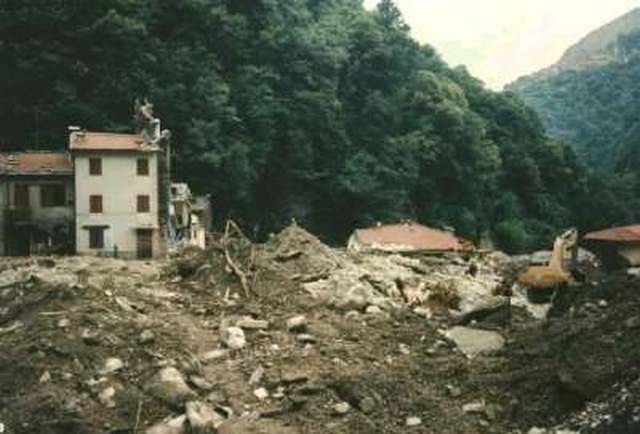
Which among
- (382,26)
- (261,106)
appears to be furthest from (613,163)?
(261,106)

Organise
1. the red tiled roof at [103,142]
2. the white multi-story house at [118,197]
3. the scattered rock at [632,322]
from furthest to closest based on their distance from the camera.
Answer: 1. the white multi-story house at [118,197]
2. the red tiled roof at [103,142]
3. the scattered rock at [632,322]

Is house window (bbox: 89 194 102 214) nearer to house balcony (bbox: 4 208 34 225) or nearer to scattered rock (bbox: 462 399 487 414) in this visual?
house balcony (bbox: 4 208 34 225)

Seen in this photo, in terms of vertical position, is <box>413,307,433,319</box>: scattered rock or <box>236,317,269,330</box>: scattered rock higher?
<box>236,317,269,330</box>: scattered rock

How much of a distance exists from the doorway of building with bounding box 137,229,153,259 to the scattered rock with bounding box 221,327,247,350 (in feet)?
74.5

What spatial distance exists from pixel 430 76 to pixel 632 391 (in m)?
72.4

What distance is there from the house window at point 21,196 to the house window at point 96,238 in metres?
3.37

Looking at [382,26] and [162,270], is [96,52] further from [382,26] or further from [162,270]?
[382,26]

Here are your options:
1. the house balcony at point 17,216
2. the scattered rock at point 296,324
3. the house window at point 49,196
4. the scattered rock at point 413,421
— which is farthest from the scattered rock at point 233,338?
the house window at point 49,196

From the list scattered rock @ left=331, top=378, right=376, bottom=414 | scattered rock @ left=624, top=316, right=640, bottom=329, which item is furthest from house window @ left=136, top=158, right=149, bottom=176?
scattered rock @ left=624, top=316, right=640, bottom=329

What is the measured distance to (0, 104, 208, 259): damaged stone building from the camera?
4419 centimetres

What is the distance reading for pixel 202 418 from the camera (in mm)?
18141

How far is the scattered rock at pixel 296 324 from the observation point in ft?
75.8

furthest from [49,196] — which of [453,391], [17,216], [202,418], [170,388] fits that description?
[453,391]

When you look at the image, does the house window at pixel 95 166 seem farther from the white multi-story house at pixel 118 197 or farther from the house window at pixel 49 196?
the house window at pixel 49 196
